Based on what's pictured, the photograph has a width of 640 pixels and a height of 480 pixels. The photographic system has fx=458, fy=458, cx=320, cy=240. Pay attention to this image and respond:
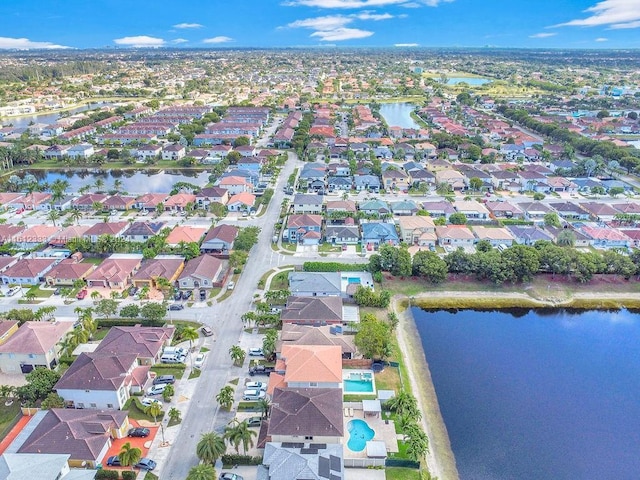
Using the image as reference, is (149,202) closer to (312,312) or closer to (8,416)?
(312,312)

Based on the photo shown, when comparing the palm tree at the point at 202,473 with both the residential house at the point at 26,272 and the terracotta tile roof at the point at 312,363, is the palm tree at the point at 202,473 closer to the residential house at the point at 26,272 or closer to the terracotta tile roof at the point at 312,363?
the terracotta tile roof at the point at 312,363

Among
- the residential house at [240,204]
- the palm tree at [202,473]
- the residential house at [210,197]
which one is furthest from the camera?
the residential house at [210,197]

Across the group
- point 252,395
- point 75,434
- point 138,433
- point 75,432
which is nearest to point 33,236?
point 75,432

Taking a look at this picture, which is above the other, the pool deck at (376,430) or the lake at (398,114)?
the lake at (398,114)

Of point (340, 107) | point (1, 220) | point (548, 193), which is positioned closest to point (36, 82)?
point (340, 107)

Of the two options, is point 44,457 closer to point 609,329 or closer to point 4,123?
point 609,329

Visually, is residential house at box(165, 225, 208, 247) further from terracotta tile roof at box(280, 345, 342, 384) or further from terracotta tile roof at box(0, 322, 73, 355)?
terracotta tile roof at box(280, 345, 342, 384)

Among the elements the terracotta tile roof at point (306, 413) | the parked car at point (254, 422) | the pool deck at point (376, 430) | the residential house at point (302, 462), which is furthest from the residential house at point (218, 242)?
the residential house at point (302, 462)
